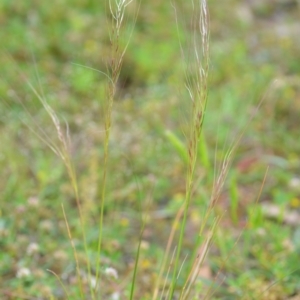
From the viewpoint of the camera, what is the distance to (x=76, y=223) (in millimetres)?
2256

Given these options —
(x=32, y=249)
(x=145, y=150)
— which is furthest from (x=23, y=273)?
(x=145, y=150)

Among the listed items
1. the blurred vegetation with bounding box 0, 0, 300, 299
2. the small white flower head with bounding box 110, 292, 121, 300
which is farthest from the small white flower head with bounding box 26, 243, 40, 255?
the small white flower head with bounding box 110, 292, 121, 300

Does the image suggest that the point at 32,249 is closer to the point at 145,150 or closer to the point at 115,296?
the point at 115,296

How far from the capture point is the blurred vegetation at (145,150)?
79.6 inches

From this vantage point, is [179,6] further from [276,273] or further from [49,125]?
[276,273]

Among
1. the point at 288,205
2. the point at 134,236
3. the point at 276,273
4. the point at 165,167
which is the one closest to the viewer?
the point at 276,273

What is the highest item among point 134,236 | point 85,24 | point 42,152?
point 85,24

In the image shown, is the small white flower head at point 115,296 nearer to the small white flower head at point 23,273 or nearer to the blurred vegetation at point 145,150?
the blurred vegetation at point 145,150

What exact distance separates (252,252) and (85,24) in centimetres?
223

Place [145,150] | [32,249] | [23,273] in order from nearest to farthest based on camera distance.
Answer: [23,273]
[32,249]
[145,150]

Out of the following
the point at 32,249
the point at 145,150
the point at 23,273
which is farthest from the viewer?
the point at 145,150

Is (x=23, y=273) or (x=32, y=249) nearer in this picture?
(x=23, y=273)

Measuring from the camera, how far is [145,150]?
2787 mm

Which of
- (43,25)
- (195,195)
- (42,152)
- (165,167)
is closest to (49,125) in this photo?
(42,152)
